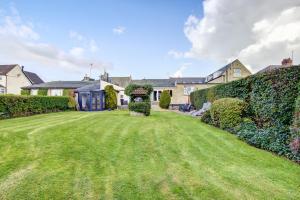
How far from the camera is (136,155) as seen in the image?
22.9ft

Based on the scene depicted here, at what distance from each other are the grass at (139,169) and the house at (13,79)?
133 feet

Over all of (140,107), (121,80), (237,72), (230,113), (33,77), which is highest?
(33,77)

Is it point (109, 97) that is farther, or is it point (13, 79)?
point (13, 79)

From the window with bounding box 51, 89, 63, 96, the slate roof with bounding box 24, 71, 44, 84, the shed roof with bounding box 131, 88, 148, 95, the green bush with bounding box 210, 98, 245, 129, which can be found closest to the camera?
the green bush with bounding box 210, 98, 245, 129

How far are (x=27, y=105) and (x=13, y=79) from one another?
29.9 metres

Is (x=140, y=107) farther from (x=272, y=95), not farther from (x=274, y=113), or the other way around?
(x=274, y=113)

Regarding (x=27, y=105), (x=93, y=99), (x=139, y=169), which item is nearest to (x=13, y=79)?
(x=93, y=99)

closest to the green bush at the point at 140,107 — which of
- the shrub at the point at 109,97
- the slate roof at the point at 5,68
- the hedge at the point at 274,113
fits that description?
the hedge at the point at 274,113

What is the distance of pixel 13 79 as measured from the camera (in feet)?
148

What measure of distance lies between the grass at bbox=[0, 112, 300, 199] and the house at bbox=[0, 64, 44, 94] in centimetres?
4043

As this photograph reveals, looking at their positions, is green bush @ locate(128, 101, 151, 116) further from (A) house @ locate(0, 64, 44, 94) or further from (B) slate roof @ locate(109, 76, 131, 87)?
(B) slate roof @ locate(109, 76, 131, 87)

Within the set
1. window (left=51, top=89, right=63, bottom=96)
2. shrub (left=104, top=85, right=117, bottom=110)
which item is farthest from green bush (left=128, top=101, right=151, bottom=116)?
window (left=51, top=89, right=63, bottom=96)

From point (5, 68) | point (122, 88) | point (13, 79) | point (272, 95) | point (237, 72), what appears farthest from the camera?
point (13, 79)

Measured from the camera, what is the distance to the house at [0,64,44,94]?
4306 centimetres
